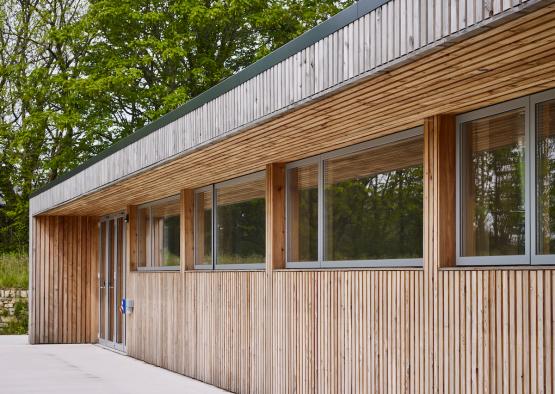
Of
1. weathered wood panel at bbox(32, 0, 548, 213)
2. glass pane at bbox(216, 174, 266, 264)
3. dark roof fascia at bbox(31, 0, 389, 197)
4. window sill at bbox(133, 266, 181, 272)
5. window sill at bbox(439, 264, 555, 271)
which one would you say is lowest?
window sill at bbox(133, 266, 181, 272)

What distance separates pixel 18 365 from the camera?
46.1ft

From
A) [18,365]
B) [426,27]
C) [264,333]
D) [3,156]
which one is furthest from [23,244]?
[426,27]

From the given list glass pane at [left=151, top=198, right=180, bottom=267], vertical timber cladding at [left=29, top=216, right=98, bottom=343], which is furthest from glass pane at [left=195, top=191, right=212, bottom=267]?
vertical timber cladding at [left=29, top=216, right=98, bottom=343]

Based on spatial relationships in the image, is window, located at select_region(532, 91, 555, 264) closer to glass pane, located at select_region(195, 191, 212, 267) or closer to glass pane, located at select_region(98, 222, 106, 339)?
glass pane, located at select_region(195, 191, 212, 267)

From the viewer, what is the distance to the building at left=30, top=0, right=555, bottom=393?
552 cm

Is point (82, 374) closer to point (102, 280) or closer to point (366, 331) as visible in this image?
point (102, 280)

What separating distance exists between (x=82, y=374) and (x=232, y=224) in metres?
3.15

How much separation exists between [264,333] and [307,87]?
12.3 ft

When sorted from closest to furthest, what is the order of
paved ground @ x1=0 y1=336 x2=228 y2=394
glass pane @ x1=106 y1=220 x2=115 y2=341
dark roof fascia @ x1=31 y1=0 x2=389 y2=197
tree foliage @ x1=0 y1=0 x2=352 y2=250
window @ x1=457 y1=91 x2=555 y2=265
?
dark roof fascia @ x1=31 y1=0 x2=389 y2=197
window @ x1=457 y1=91 x2=555 y2=265
paved ground @ x1=0 y1=336 x2=228 y2=394
glass pane @ x1=106 y1=220 x2=115 y2=341
tree foliage @ x1=0 y1=0 x2=352 y2=250

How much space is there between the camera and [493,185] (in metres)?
6.43

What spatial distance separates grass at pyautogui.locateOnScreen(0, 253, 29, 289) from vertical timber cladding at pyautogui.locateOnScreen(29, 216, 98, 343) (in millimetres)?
4371

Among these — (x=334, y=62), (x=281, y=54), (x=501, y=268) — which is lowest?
(x=501, y=268)

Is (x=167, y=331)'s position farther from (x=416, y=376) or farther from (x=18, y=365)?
(x=416, y=376)

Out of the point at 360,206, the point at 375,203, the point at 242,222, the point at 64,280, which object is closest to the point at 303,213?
the point at 360,206
